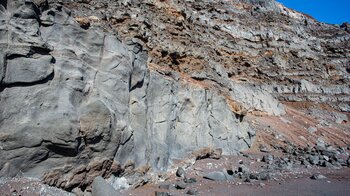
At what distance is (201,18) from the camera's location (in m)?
37.7

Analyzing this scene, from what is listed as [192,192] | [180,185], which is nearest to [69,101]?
[180,185]

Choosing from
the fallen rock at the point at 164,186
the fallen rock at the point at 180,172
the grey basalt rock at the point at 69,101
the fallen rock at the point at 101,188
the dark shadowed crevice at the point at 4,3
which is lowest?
the fallen rock at the point at 180,172

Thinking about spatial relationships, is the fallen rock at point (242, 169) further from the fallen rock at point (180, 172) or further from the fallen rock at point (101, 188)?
the fallen rock at point (101, 188)

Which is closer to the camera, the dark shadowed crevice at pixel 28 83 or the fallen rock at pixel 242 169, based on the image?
the dark shadowed crevice at pixel 28 83

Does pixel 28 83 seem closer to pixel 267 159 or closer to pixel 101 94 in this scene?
pixel 101 94

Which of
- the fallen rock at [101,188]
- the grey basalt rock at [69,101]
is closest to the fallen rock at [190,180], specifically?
the grey basalt rock at [69,101]

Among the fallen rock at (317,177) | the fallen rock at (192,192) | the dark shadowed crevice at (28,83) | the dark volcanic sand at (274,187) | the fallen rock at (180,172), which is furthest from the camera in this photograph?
the fallen rock at (317,177)

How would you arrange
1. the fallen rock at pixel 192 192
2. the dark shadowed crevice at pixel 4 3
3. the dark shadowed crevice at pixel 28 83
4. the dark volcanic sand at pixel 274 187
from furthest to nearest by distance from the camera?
the dark volcanic sand at pixel 274 187 < the fallen rock at pixel 192 192 < the dark shadowed crevice at pixel 4 3 < the dark shadowed crevice at pixel 28 83

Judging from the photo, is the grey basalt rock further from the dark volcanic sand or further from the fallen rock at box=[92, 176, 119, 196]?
the dark volcanic sand

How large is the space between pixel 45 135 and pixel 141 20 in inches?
423

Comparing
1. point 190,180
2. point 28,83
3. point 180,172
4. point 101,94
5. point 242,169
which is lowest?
point 180,172

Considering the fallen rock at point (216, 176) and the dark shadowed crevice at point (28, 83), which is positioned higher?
the dark shadowed crevice at point (28, 83)

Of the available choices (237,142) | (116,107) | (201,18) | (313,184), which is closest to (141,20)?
(116,107)

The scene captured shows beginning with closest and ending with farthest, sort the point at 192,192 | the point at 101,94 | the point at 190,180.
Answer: the point at 101,94 → the point at 192,192 → the point at 190,180
